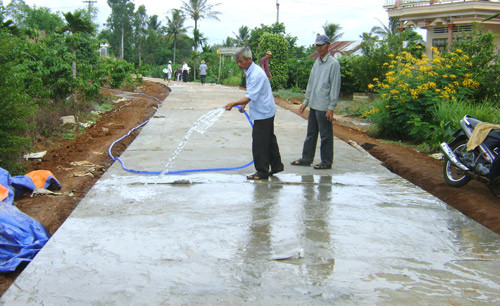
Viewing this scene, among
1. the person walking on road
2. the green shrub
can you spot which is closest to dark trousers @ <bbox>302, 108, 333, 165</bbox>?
the person walking on road

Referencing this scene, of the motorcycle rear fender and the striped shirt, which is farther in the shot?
the striped shirt

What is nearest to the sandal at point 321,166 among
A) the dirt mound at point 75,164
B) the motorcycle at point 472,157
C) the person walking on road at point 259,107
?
the person walking on road at point 259,107

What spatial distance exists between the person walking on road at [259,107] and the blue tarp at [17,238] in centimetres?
261

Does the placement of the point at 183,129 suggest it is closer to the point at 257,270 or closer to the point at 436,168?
the point at 436,168

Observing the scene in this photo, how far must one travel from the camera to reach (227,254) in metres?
3.81

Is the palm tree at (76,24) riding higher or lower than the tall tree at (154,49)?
lower

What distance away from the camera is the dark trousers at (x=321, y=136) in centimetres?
678

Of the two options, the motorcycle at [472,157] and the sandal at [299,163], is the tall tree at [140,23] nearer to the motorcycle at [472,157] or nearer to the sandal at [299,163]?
the sandal at [299,163]

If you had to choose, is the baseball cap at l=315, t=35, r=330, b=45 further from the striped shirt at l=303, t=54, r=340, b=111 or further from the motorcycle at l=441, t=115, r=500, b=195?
the motorcycle at l=441, t=115, r=500, b=195

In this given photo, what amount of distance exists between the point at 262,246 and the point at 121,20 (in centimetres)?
7330

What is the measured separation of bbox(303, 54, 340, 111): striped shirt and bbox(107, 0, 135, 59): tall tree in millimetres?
68383

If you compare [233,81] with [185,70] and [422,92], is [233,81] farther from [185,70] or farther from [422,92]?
[422,92]

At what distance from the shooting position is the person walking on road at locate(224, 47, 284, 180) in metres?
5.95

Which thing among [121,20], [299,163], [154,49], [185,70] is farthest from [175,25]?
[299,163]
